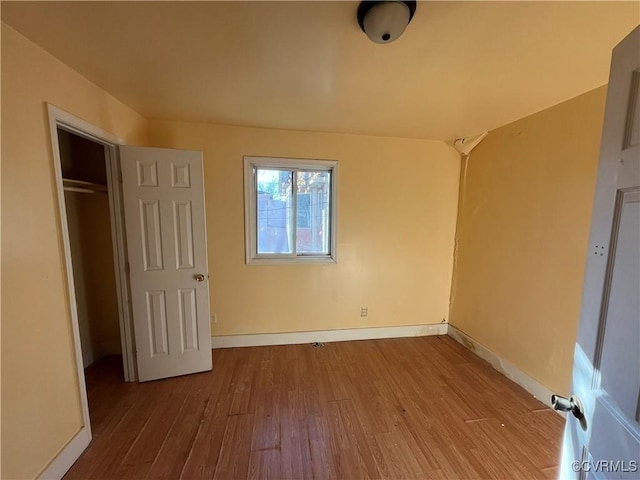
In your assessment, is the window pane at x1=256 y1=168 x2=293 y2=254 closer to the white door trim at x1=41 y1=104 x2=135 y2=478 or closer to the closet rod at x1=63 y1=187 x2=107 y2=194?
the white door trim at x1=41 y1=104 x2=135 y2=478

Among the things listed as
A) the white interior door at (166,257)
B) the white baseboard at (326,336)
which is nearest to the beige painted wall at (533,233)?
the white baseboard at (326,336)

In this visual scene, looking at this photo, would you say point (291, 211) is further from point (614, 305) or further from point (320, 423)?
point (614, 305)

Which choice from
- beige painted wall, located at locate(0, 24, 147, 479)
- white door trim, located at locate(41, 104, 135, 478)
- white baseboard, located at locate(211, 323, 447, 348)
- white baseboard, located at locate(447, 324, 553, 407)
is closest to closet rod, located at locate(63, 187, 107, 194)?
white door trim, located at locate(41, 104, 135, 478)

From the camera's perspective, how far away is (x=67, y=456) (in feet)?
4.74

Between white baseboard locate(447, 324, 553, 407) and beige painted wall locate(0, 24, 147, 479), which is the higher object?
beige painted wall locate(0, 24, 147, 479)

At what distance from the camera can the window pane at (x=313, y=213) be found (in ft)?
9.39

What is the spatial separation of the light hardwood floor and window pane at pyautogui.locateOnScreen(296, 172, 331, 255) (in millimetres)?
1223

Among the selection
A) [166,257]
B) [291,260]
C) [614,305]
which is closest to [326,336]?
[291,260]

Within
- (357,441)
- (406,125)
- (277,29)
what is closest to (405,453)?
(357,441)

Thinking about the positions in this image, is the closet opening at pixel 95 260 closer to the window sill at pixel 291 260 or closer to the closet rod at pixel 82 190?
the closet rod at pixel 82 190

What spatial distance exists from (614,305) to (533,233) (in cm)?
181

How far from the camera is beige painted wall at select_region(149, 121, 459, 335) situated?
2.61 meters

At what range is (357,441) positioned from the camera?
165 centimetres

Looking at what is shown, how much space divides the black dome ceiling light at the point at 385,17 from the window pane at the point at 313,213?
1.78 metres
